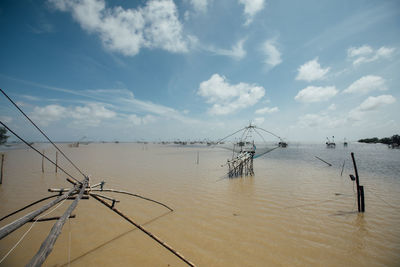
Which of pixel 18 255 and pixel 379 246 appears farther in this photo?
pixel 379 246

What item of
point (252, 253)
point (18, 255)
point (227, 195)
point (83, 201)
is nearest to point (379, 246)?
point (252, 253)

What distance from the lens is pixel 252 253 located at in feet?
15.1

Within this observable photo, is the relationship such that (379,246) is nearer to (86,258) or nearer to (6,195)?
(86,258)

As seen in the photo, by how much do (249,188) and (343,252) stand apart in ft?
19.9

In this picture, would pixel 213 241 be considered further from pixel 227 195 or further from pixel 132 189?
pixel 132 189

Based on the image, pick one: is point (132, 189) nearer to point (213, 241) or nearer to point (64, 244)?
point (64, 244)

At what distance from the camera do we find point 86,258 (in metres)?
4.41

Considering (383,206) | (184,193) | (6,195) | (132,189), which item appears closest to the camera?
(383,206)

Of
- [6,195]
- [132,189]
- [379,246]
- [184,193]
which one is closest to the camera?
[379,246]

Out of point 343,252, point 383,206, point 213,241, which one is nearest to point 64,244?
point 213,241

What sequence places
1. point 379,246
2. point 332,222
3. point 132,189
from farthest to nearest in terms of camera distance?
1. point 132,189
2. point 332,222
3. point 379,246

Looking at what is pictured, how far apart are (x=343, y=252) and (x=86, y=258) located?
7319mm

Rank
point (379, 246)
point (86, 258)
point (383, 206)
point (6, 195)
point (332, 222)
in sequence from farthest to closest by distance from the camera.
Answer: point (6, 195), point (383, 206), point (332, 222), point (379, 246), point (86, 258)

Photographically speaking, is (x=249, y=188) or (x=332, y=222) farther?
(x=249, y=188)
